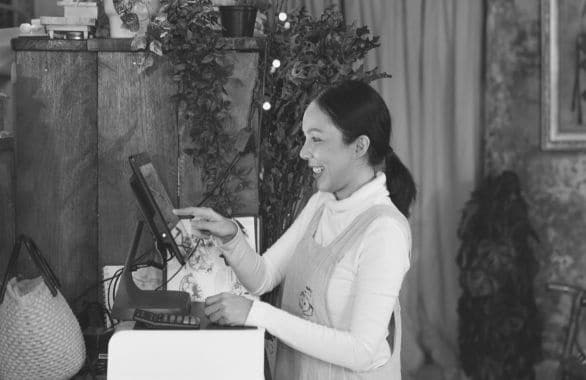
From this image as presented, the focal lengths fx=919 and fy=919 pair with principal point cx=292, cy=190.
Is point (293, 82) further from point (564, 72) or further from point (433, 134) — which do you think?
point (564, 72)

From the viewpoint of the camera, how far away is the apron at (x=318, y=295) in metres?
2.11

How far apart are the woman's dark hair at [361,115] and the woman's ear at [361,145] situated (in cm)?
1

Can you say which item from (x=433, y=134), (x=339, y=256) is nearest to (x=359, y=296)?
(x=339, y=256)

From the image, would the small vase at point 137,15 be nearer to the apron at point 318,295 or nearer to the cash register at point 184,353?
the apron at point 318,295

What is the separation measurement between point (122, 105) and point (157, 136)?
0.44 feet

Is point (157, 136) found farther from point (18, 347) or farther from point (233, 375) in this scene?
point (233, 375)

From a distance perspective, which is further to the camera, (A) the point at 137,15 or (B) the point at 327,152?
(A) the point at 137,15

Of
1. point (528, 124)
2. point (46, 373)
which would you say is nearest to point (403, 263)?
point (46, 373)

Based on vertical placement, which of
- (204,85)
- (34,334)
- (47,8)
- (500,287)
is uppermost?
(47,8)

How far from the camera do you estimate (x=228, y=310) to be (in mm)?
2004

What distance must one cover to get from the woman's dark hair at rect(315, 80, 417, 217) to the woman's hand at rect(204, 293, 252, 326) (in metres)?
0.45

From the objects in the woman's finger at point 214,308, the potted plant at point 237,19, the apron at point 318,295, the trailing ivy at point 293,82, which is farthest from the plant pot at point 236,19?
the woman's finger at point 214,308

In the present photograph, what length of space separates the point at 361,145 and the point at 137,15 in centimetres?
84

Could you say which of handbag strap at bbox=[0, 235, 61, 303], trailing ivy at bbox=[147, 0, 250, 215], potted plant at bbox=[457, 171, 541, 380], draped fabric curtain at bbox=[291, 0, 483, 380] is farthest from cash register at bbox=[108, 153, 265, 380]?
draped fabric curtain at bbox=[291, 0, 483, 380]
